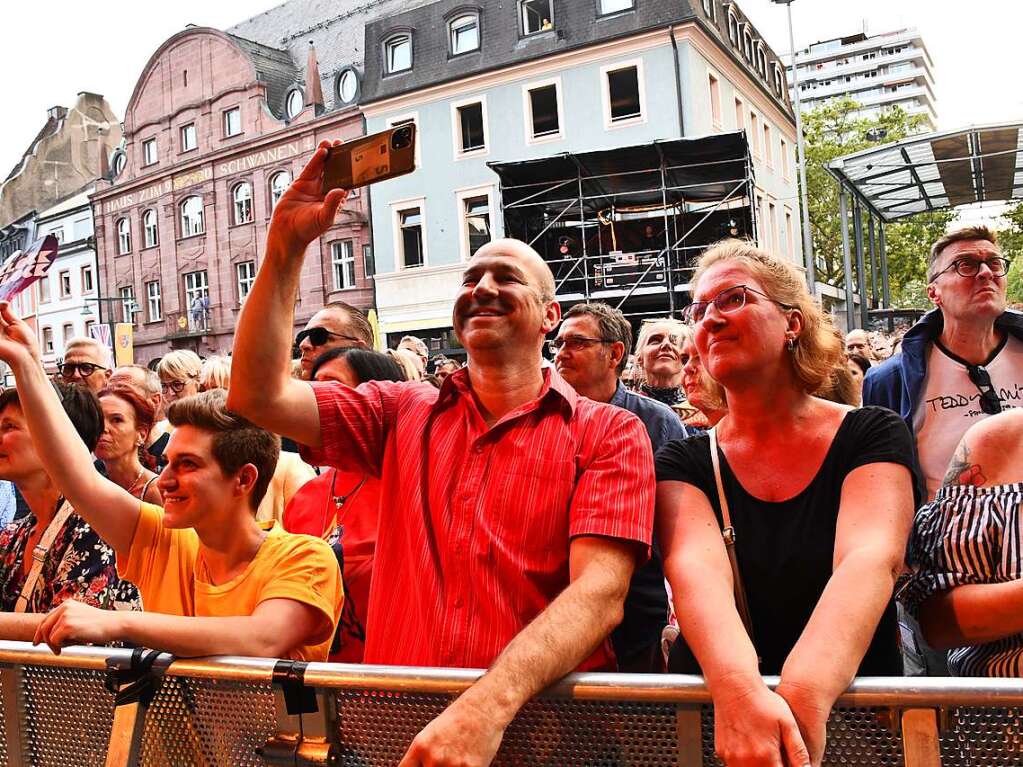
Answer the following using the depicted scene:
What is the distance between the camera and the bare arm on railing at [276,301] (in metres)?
1.85

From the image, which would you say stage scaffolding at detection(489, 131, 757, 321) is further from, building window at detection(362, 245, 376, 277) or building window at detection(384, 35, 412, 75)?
building window at detection(384, 35, 412, 75)

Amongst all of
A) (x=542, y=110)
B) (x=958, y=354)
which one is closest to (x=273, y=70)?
(x=542, y=110)

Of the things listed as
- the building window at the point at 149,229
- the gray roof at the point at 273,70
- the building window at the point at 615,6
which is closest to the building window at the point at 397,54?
the gray roof at the point at 273,70

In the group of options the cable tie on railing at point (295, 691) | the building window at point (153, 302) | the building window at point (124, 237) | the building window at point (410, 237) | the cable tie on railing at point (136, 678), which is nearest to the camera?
the cable tie on railing at point (295, 691)

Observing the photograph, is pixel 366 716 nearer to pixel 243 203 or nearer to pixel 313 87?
pixel 313 87

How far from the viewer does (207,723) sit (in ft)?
5.51

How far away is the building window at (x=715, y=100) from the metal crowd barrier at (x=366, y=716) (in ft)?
75.0

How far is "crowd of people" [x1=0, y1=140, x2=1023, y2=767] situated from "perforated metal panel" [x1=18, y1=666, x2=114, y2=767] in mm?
101

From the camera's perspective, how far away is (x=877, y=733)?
1.39 m

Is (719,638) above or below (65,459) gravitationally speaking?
below

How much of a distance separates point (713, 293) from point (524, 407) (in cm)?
51

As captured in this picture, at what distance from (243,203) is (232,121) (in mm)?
3016

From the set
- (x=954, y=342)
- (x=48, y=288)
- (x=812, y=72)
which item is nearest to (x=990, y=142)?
(x=954, y=342)

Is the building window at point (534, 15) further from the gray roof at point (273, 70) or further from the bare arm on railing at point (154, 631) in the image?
the bare arm on railing at point (154, 631)
